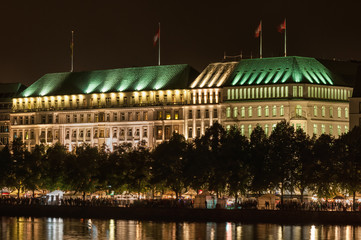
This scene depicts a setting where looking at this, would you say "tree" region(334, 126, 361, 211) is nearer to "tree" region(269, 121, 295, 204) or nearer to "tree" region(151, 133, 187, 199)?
"tree" region(269, 121, 295, 204)

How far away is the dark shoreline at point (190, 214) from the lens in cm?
15790

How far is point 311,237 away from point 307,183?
28879 millimetres

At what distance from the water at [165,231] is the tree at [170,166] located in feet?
61.5

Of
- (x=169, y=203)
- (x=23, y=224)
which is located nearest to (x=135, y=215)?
(x=169, y=203)

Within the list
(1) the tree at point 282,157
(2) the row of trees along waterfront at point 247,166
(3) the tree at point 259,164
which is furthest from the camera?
(3) the tree at point 259,164

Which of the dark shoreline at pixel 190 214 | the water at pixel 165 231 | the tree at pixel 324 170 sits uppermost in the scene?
the tree at pixel 324 170

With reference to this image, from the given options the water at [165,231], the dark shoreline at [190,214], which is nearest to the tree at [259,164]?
the dark shoreline at [190,214]

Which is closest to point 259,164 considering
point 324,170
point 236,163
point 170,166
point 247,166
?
point 247,166

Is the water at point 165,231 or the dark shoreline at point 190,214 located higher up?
the dark shoreline at point 190,214

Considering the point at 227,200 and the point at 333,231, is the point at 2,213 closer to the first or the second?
the point at 227,200

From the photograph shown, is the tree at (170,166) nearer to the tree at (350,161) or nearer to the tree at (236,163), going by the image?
the tree at (236,163)

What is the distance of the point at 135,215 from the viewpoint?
573ft

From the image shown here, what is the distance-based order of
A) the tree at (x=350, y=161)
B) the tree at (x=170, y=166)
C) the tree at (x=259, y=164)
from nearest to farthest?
1. the tree at (x=350, y=161)
2. the tree at (x=259, y=164)
3. the tree at (x=170, y=166)

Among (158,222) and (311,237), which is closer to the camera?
(311,237)
